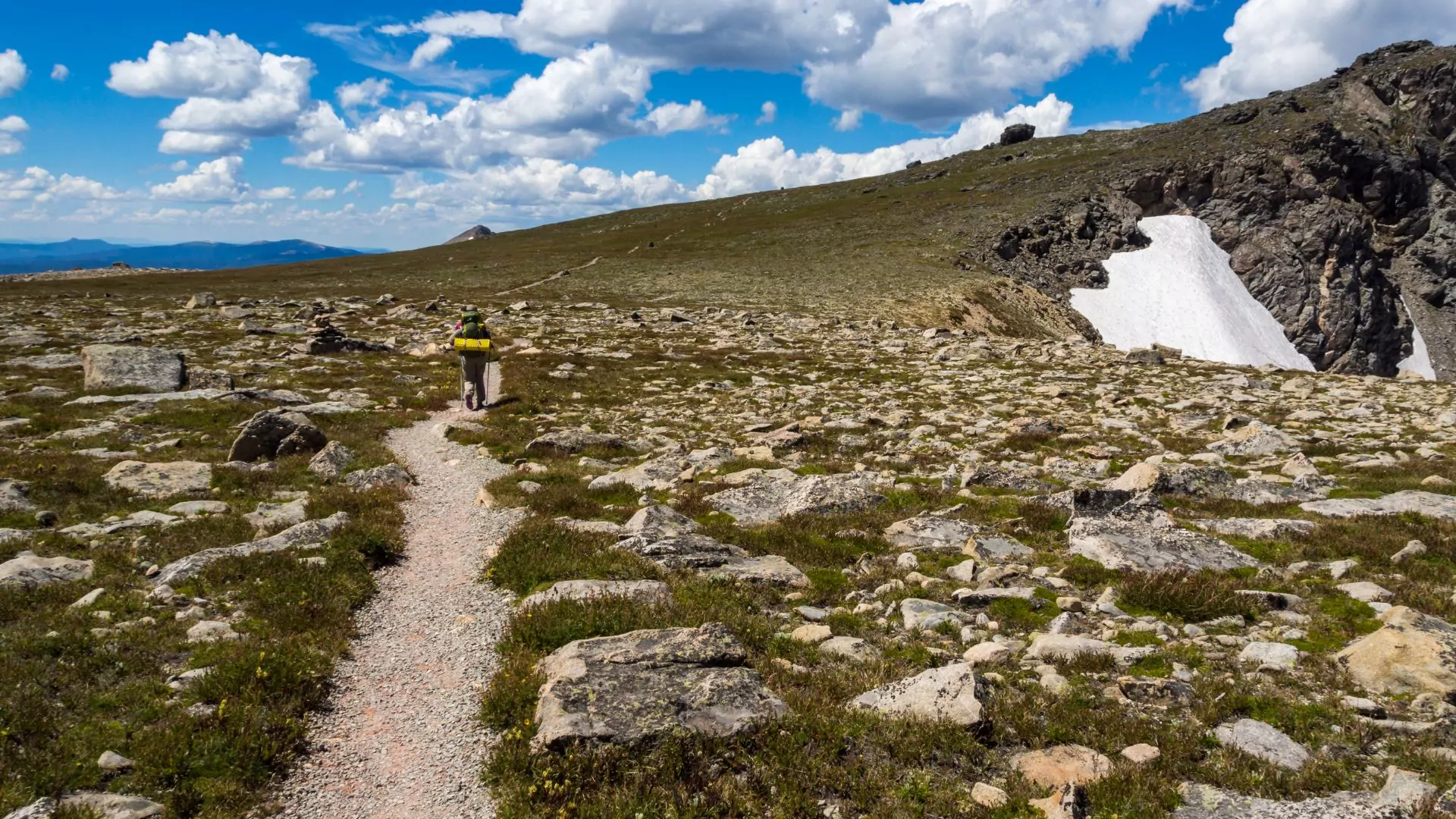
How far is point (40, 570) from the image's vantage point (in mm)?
9828

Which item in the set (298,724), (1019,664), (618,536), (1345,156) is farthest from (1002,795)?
(1345,156)

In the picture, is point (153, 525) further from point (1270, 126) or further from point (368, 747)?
point (1270, 126)

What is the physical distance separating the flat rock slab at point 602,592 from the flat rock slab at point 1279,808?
20.2 feet

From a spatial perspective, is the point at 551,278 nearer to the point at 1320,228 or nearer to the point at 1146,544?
the point at 1146,544

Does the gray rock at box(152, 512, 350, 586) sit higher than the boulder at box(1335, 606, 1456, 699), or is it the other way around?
the boulder at box(1335, 606, 1456, 699)

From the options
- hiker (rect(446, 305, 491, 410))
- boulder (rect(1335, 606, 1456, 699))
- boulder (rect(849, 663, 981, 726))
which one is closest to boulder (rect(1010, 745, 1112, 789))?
boulder (rect(849, 663, 981, 726))

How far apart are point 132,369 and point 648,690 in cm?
2833

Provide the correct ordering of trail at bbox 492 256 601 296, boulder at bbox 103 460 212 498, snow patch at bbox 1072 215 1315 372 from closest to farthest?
boulder at bbox 103 460 212 498 < snow patch at bbox 1072 215 1315 372 < trail at bbox 492 256 601 296

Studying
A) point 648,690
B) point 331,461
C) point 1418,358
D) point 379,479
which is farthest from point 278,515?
point 1418,358

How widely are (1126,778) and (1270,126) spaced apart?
12659 cm

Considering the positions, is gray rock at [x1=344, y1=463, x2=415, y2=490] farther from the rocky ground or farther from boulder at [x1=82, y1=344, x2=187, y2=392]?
boulder at [x1=82, y1=344, x2=187, y2=392]

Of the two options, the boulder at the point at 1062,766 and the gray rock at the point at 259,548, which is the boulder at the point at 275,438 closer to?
the gray rock at the point at 259,548

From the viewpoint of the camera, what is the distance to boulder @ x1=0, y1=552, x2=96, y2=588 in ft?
31.1

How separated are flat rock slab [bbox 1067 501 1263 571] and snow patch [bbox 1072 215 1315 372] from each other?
63.1 meters
